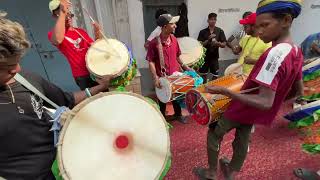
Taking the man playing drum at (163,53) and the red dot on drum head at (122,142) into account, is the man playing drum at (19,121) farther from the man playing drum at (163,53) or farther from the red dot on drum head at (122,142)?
the man playing drum at (163,53)

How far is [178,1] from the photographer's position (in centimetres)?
495

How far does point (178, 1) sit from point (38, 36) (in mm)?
2682

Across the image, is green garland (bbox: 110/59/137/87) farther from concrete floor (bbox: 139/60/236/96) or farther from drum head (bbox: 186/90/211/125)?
concrete floor (bbox: 139/60/236/96)

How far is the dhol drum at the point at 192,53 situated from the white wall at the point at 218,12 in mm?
841

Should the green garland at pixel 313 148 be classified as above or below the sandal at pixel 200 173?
above

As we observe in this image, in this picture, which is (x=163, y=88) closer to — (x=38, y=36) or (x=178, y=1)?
(x=178, y=1)

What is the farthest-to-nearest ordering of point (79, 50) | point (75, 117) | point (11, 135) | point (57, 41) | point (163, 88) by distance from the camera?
1. point (163, 88)
2. point (79, 50)
3. point (57, 41)
4. point (75, 117)
5. point (11, 135)

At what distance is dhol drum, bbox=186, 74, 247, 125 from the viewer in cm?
245

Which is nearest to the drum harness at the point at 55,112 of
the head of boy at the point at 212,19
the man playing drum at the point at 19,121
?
the man playing drum at the point at 19,121

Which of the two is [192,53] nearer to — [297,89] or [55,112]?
[297,89]

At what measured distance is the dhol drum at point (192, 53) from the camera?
4.09 meters

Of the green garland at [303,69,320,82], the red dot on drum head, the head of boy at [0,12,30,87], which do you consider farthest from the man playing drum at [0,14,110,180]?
the green garland at [303,69,320,82]

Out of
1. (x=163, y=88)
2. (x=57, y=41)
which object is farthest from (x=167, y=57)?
Answer: (x=57, y=41)

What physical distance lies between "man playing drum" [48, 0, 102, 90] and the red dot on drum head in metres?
1.76
